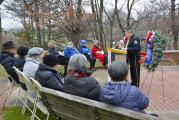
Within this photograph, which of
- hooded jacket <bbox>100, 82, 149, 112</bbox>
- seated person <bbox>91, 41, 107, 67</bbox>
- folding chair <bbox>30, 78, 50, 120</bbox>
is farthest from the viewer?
seated person <bbox>91, 41, 107, 67</bbox>

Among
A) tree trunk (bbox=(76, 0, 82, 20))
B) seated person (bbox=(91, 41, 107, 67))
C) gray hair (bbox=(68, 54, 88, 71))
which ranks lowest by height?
seated person (bbox=(91, 41, 107, 67))

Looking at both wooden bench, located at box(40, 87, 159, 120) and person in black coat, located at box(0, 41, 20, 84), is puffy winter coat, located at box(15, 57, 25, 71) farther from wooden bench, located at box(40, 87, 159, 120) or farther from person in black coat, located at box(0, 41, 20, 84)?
wooden bench, located at box(40, 87, 159, 120)

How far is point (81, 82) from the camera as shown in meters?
5.14

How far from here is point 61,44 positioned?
3238cm

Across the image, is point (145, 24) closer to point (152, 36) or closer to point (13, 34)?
point (13, 34)

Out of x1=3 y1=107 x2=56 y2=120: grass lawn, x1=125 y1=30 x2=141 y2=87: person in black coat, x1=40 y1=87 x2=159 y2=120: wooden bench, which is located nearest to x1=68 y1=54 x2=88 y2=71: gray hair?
x1=40 y1=87 x2=159 y2=120: wooden bench

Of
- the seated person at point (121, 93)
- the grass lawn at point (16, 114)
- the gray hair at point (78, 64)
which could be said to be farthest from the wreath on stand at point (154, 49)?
the seated person at point (121, 93)

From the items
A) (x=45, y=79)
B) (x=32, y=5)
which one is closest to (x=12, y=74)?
(x=45, y=79)

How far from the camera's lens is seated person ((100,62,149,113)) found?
446 centimetres

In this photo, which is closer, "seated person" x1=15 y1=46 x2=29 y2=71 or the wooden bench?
the wooden bench

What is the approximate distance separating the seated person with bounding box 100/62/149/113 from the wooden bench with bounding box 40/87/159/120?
0.14 m

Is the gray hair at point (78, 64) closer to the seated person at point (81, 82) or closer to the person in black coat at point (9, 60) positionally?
the seated person at point (81, 82)

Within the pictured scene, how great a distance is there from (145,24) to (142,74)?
22506 mm

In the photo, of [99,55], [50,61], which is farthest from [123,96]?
[99,55]
